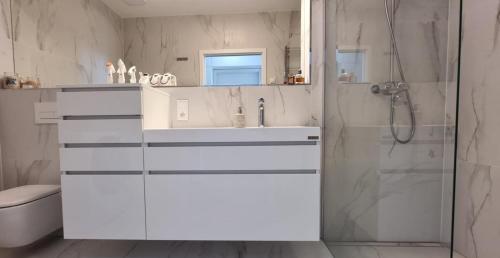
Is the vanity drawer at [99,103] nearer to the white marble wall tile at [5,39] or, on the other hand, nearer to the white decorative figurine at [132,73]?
the white decorative figurine at [132,73]

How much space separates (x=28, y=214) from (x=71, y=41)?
123 centimetres

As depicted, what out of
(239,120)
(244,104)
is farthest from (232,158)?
(244,104)

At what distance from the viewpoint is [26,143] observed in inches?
62.8

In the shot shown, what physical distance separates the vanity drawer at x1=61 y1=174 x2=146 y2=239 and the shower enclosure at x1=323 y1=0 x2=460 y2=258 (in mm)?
1124

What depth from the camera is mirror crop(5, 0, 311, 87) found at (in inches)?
64.6

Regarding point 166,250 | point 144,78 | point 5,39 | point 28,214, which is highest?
point 5,39

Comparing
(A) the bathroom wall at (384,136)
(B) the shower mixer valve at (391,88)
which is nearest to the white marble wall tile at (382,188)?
(A) the bathroom wall at (384,136)

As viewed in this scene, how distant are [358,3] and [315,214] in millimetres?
1188

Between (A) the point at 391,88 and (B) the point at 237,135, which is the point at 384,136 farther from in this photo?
(B) the point at 237,135

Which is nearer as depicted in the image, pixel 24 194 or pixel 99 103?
pixel 99 103

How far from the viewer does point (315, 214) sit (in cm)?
116

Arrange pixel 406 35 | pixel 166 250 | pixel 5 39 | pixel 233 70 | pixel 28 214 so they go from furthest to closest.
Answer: pixel 233 70, pixel 5 39, pixel 166 250, pixel 28 214, pixel 406 35

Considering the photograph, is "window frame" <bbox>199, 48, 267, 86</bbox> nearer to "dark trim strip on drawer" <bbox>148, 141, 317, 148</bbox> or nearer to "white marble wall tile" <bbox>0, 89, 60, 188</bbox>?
"dark trim strip on drawer" <bbox>148, 141, 317, 148</bbox>

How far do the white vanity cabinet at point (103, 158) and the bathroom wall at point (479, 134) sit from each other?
1.65 metres
